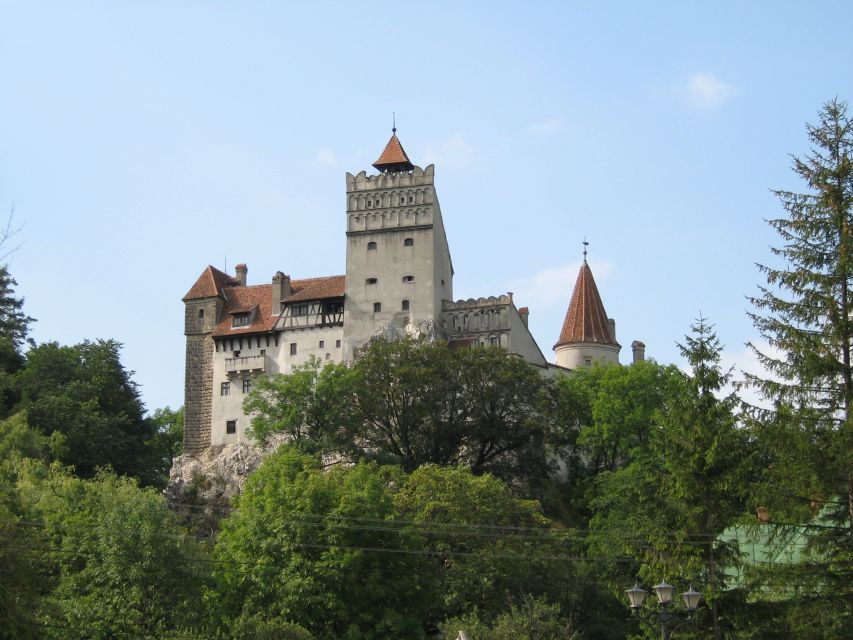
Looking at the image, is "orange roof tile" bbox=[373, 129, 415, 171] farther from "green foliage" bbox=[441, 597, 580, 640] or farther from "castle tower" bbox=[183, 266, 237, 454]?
"green foliage" bbox=[441, 597, 580, 640]

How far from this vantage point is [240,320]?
87.0 metres

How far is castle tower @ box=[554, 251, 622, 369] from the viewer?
95500 millimetres

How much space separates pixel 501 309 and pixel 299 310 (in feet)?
39.9

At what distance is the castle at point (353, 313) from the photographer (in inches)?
3285

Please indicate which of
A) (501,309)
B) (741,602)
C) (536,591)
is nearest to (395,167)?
(501,309)

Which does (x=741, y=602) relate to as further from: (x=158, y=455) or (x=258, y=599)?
(x=158, y=455)

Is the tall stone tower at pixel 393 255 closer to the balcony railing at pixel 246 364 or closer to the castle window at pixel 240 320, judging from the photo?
the balcony railing at pixel 246 364

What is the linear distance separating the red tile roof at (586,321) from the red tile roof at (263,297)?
1772cm

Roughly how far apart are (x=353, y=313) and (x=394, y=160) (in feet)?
38.6

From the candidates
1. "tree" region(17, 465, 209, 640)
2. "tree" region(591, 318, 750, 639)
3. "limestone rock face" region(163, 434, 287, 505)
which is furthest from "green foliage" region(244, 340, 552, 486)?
"tree" region(591, 318, 750, 639)

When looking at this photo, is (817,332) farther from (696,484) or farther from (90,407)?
(90,407)

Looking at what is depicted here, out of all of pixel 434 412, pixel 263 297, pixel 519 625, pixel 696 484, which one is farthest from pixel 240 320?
pixel 696 484

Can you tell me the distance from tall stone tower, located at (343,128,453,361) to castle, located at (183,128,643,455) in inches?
2.3

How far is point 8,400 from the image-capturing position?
82875 millimetres
